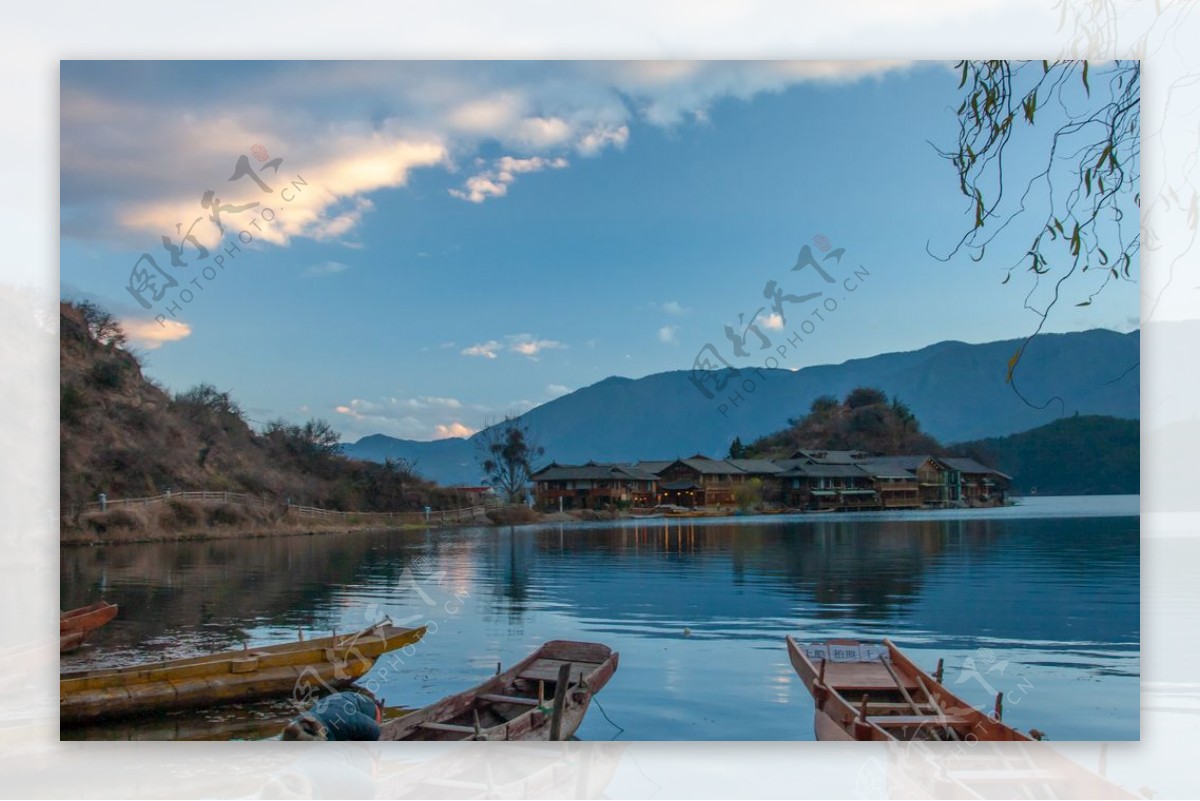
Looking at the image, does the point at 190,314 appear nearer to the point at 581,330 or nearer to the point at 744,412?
the point at 581,330

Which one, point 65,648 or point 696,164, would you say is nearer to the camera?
point 65,648

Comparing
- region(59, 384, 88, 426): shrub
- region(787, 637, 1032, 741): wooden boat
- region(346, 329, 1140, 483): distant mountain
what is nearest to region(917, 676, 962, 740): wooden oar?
region(787, 637, 1032, 741): wooden boat

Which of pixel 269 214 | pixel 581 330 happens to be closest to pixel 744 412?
pixel 581 330

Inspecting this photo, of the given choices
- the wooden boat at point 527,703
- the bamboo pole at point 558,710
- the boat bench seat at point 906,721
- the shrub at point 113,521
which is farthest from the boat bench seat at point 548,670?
the shrub at point 113,521

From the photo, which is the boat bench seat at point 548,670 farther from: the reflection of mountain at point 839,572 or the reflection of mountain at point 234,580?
the reflection of mountain at point 234,580

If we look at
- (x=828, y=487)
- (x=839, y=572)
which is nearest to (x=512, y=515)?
(x=828, y=487)

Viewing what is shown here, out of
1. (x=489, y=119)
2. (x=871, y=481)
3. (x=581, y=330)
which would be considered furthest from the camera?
(x=871, y=481)

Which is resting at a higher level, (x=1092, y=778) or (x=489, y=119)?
(x=489, y=119)

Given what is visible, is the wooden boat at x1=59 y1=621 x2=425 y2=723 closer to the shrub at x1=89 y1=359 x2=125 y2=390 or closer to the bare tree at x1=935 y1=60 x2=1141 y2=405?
the shrub at x1=89 y1=359 x2=125 y2=390
